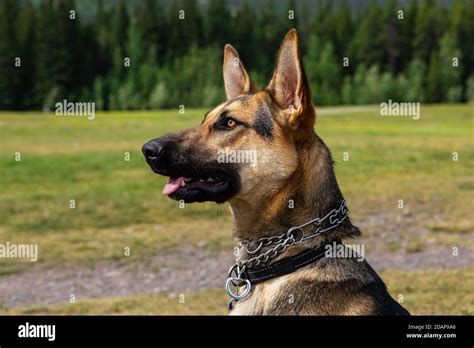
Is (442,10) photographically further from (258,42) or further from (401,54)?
(258,42)

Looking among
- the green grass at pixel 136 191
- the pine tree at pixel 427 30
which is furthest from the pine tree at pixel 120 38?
the green grass at pixel 136 191

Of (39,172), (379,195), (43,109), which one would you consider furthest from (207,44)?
(379,195)

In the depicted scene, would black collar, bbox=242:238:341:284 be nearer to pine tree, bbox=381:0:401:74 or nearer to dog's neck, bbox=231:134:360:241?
dog's neck, bbox=231:134:360:241

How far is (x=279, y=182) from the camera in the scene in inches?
219

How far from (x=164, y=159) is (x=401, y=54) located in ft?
316

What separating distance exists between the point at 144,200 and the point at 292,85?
53.4 ft

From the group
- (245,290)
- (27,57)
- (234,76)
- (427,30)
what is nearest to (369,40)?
(427,30)

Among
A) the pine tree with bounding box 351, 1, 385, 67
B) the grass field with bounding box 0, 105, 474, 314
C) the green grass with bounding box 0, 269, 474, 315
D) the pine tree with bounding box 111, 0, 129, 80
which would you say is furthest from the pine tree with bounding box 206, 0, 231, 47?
the green grass with bounding box 0, 269, 474, 315

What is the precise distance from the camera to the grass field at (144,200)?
15141 mm

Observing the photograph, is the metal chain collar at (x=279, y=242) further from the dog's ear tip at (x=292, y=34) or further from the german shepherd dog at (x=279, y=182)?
the dog's ear tip at (x=292, y=34)

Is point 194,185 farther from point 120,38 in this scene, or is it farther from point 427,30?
point 120,38

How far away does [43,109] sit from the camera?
301 ft

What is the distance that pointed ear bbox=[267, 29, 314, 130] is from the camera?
5.50 m

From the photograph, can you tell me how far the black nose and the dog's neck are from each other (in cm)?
75
